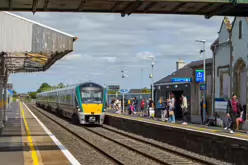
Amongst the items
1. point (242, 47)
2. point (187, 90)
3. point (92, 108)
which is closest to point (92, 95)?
point (92, 108)

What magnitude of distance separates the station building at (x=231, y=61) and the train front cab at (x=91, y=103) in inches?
292

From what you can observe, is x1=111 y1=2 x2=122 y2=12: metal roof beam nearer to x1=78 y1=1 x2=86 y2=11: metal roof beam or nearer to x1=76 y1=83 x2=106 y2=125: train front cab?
x1=78 y1=1 x2=86 y2=11: metal roof beam

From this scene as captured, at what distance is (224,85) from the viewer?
31.9m

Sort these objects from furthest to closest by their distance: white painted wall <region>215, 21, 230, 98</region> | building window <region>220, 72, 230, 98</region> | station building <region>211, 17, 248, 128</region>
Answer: white painted wall <region>215, 21, 230, 98</region> → building window <region>220, 72, 230, 98</region> → station building <region>211, 17, 248, 128</region>

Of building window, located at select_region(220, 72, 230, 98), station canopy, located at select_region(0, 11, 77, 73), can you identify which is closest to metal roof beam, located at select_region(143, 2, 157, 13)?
station canopy, located at select_region(0, 11, 77, 73)

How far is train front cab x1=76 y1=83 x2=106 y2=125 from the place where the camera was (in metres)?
27.9

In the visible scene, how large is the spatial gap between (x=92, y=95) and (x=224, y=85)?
9.97 meters

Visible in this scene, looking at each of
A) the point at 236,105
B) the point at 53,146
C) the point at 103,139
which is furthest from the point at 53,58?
the point at 236,105

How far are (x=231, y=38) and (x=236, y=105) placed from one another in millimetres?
12975

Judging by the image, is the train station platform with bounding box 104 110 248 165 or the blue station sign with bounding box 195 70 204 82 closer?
the train station platform with bounding box 104 110 248 165

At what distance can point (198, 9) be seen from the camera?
12.2m

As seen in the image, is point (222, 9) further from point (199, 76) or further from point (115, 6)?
point (199, 76)

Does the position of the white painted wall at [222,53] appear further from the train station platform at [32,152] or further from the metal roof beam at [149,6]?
the metal roof beam at [149,6]

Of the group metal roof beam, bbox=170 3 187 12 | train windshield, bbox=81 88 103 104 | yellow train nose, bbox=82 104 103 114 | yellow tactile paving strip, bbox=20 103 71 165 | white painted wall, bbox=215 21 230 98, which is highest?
white painted wall, bbox=215 21 230 98
